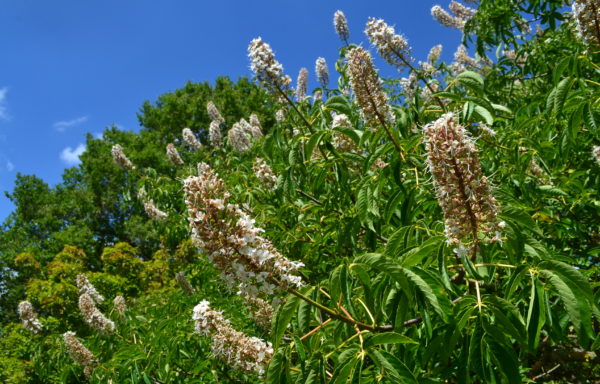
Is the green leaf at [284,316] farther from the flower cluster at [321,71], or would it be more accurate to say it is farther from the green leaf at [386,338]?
the flower cluster at [321,71]

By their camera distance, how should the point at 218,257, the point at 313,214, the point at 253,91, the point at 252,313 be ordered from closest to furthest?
1. the point at 218,257
2. the point at 252,313
3. the point at 313,214
4. the point at 253,91

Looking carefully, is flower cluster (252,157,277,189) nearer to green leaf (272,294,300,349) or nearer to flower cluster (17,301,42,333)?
green leaf (272,294,300,349)

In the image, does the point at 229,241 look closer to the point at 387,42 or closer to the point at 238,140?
the point at 387,42

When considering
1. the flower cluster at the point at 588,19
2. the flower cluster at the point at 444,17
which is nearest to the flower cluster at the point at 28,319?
the flower cluster at the point at 588,19

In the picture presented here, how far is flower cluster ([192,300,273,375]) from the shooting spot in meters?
2.57

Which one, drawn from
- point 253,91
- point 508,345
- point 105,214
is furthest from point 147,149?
point 508,345

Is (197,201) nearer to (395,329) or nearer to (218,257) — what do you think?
(218,257)

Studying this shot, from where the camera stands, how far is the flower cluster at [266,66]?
11.3 ft

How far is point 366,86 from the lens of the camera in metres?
2.79

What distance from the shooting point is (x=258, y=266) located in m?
1.97

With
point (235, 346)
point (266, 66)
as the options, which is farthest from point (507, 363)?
point (266, 66)

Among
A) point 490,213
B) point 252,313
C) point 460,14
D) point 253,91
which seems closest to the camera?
point 490,213

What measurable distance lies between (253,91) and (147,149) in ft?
26.8

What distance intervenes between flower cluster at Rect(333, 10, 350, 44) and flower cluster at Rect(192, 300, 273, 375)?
7102 millimetres
